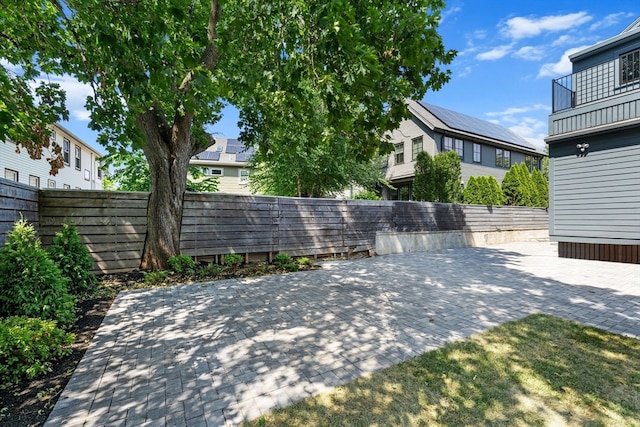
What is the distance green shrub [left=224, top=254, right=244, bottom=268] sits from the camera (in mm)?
7688

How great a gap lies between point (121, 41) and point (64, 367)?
3568 mm

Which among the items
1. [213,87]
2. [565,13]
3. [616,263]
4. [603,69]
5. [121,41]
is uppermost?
[565,13]

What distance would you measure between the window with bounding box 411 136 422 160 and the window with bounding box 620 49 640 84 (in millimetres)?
9617

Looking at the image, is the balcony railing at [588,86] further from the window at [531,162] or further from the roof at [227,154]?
the roof at [227,154]

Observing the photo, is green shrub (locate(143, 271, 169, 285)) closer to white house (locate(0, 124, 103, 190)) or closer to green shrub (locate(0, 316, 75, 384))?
green shrub (locate(0, 316, 75, 384))

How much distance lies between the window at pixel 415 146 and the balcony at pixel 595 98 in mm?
8422

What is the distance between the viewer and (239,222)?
816cm

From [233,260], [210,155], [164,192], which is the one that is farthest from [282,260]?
[210,155]

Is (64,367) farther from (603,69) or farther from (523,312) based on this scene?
(603,69)

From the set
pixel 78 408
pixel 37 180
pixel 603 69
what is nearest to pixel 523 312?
pixel 78 408

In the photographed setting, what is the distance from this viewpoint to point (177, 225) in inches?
280

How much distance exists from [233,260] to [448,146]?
15.0 meters

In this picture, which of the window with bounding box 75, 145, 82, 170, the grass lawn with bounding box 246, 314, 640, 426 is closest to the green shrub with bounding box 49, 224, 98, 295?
the grass lawn with bounding box 246, 314, 640, 426

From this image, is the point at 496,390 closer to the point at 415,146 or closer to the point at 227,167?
the point at 415,146
